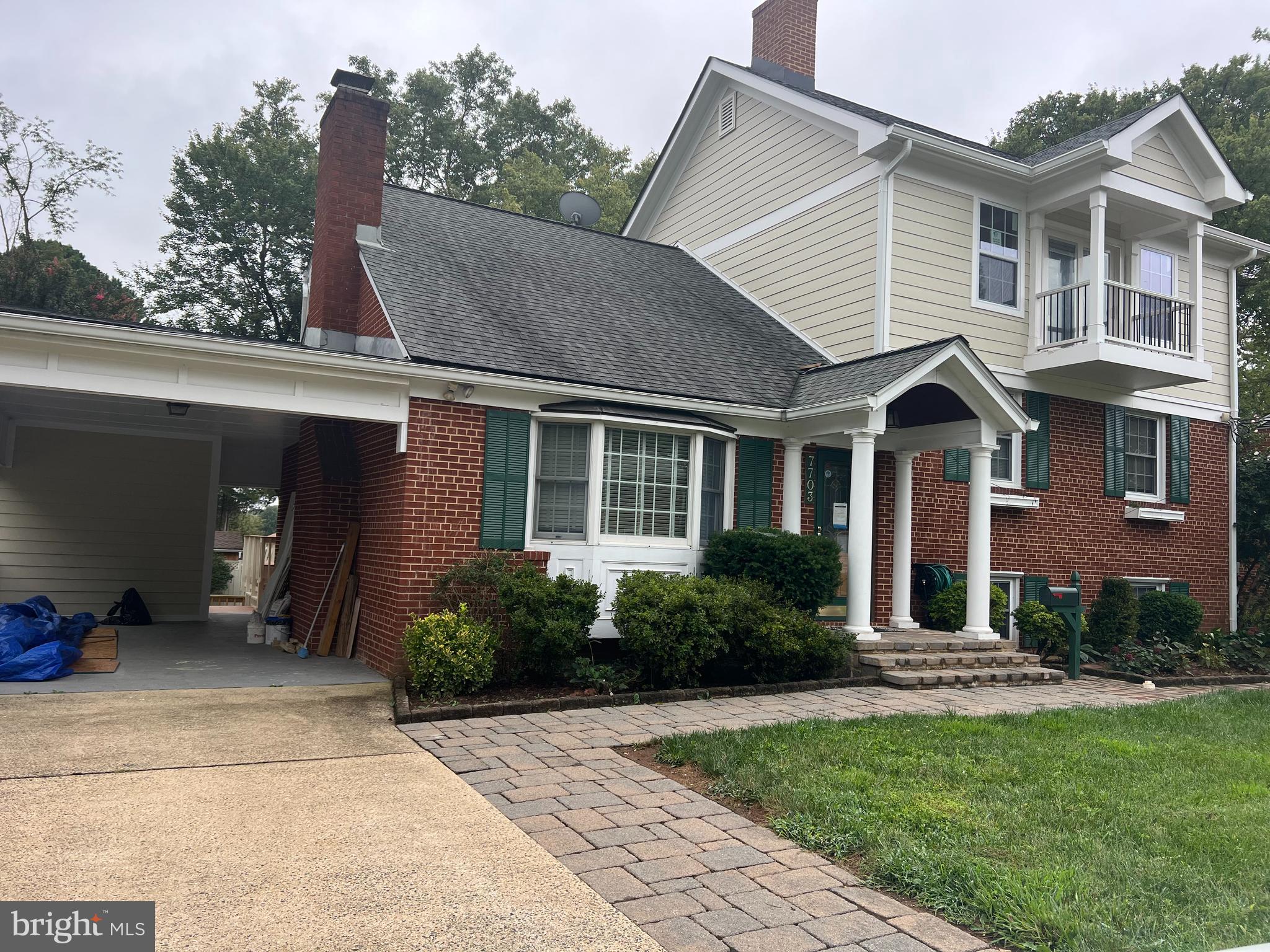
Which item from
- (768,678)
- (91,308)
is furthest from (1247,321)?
(91,308)

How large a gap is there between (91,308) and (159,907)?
23.0 m

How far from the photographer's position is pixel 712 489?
10.3 metres

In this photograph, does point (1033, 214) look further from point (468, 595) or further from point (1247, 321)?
point (1247, 321)

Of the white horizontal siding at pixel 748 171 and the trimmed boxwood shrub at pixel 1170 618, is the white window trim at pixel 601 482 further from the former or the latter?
the trimmed boxwood shrub at pixel 1170 618

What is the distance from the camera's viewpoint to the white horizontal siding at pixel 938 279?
38.2 feet

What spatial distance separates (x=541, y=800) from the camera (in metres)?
4.93

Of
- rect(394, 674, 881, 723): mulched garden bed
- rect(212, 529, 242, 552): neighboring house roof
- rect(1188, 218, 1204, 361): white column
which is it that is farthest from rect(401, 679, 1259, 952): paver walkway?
rect(212, 529, 242, 552): neighboring house roof

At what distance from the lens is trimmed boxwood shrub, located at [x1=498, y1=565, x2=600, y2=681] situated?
8.01 m

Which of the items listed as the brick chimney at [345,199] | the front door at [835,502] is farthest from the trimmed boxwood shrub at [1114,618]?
the brick chimney at [345,199]

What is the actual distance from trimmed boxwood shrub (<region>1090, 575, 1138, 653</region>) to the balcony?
2978mm

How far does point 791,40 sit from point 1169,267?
7233 millimetres

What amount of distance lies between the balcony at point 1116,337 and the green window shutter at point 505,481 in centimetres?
752

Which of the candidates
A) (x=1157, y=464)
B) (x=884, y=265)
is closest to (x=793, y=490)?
(x=884, y=265)

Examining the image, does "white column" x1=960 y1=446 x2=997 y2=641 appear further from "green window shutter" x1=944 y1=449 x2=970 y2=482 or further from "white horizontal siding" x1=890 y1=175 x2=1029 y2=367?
"white horizontal siding" x1=890 y1=175 x2=1029 y2=367
